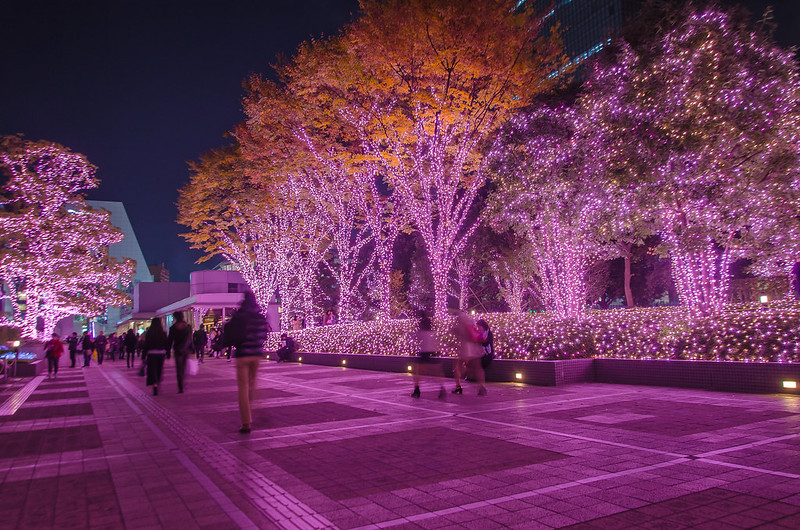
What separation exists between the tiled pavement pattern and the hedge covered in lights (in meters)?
1.65

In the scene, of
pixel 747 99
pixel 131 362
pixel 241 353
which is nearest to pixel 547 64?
pixel 747 99

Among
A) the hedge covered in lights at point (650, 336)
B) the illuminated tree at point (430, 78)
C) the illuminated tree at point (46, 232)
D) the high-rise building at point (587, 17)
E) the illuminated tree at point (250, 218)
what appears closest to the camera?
the hedge covered in lights at point (650, 336)

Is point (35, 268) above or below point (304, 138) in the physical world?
below

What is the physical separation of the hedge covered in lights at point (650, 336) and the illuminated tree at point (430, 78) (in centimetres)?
308

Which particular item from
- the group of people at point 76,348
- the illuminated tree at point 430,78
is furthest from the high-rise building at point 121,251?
the illuminated tree at point 430,78

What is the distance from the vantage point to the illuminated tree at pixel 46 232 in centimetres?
2498

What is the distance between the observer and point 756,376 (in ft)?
30.4

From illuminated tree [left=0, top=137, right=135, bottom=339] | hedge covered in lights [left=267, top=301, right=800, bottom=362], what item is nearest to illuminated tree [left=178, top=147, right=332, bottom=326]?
illuminated tree [left=0, top=137, right=135, bottom=339]

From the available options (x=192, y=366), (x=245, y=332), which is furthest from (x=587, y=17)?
(x=245, y=332)

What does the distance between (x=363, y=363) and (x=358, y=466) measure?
12628 mm

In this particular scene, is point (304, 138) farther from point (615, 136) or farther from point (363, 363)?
point (615, 136)

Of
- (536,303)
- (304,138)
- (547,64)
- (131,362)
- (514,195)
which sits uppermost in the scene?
(547,64)

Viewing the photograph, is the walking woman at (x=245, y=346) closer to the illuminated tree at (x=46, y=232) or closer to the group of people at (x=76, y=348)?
the group of people at (x=76, y=348)

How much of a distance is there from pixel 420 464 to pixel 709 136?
11.0 m
